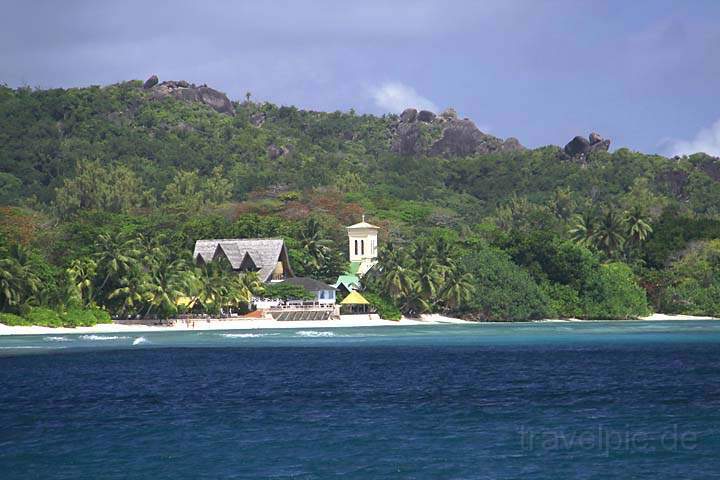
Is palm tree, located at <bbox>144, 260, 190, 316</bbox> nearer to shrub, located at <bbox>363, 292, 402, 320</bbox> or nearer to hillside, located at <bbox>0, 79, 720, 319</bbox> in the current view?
hillside, located at <bbox>0, 79, 720, 319</bbox>

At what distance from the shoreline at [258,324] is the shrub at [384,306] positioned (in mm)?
445

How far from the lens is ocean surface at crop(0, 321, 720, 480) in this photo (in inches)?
987

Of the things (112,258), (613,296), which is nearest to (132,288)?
(112,258)

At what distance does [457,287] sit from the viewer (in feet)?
276

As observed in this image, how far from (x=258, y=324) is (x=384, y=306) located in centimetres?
1045

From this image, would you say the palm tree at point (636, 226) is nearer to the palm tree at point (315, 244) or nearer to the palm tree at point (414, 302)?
the palm tree at point (414, 302)

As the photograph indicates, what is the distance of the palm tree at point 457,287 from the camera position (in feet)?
277

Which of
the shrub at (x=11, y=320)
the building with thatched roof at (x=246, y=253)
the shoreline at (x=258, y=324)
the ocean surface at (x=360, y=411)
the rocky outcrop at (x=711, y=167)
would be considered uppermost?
the rocky outcrop at (x=711, y=167)

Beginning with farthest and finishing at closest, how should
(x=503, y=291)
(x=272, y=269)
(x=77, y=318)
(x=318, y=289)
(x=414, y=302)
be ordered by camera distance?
(x=272, y=269) < (x=503, y=291) < (x=414, y=302) < (x=318, y=289) < (x=77, y=318)

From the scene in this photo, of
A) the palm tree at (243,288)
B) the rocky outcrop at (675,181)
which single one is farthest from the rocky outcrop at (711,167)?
the palm tree at (243,288)

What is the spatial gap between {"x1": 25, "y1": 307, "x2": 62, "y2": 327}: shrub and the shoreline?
1.08 ft

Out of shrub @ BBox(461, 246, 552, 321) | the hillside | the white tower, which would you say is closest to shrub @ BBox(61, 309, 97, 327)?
→ the hillside

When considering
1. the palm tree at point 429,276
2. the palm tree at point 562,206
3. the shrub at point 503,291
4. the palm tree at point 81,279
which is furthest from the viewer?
the palm tree at point 562,206

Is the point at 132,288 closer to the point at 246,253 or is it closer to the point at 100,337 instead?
the point at 100,337
